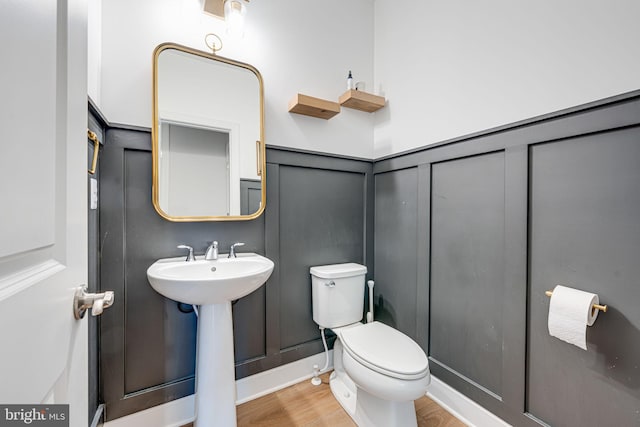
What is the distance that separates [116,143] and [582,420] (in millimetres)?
2300

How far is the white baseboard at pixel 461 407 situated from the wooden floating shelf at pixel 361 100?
1.76 metres

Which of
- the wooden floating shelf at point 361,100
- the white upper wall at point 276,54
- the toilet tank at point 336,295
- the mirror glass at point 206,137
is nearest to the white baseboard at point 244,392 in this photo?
the toilet tank at point 336,295

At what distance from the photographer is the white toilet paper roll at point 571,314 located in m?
0.97

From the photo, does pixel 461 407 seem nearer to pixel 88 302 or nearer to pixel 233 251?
pixel 233 251

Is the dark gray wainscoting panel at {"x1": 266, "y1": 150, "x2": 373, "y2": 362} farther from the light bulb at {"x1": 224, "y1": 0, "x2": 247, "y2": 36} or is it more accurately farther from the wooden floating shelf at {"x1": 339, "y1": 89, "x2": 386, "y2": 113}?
the light bulb at {"x1": 224, "y1": 0, "x2": 247, "y2": 36}

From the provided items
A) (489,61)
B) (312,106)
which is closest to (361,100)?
(312,106)

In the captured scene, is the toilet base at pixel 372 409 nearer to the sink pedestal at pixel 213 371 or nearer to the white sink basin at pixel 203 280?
the sink pedestal at pixel 213 371

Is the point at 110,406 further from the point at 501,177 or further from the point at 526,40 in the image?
the point at 526,40

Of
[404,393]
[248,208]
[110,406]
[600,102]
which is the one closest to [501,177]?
[600,102]

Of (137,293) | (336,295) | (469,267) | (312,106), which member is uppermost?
(312,106)

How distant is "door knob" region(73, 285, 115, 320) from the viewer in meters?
0.50

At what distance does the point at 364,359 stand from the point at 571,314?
82 centimetres

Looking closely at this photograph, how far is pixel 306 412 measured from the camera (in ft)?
4.93

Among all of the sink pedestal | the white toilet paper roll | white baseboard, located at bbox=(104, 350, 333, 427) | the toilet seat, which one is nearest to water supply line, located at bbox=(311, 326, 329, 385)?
white baseboard, located at bbox=(104, 350, 333, 427)
